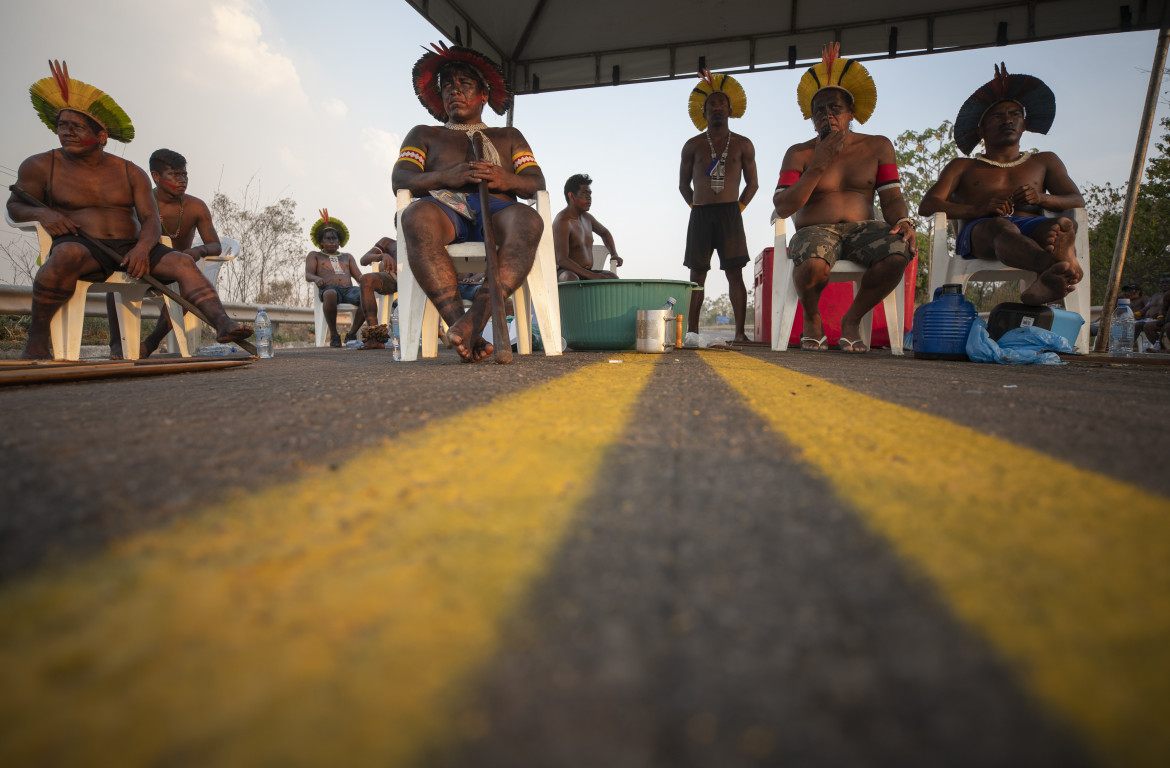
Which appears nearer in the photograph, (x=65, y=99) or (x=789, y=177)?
(x=65, y=99)

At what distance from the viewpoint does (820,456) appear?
0.80 metres

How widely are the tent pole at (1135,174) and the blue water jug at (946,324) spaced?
3.26m

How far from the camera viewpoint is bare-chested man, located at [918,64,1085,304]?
3771 mm

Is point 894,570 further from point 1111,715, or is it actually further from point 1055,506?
point 1055,506

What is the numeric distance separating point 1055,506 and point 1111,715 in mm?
370

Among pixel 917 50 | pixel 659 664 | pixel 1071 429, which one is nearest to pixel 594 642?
pixel 659 664

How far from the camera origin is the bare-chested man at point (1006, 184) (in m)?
3.77

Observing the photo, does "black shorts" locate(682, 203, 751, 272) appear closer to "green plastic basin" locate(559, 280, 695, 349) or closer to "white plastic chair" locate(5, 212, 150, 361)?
"green plastic basin" locate(559, 280, 695, 349)

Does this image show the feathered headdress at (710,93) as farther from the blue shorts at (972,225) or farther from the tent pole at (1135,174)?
the tent pole at (1135,174)

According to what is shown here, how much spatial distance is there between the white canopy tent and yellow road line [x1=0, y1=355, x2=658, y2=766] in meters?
6.82

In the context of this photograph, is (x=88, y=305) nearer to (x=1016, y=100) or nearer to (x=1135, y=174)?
(x=1016, y=100)

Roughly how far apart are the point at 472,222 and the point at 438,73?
1136 millimetres

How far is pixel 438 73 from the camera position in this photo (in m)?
3.59

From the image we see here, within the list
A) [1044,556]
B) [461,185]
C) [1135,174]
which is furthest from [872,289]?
[1044,556]
